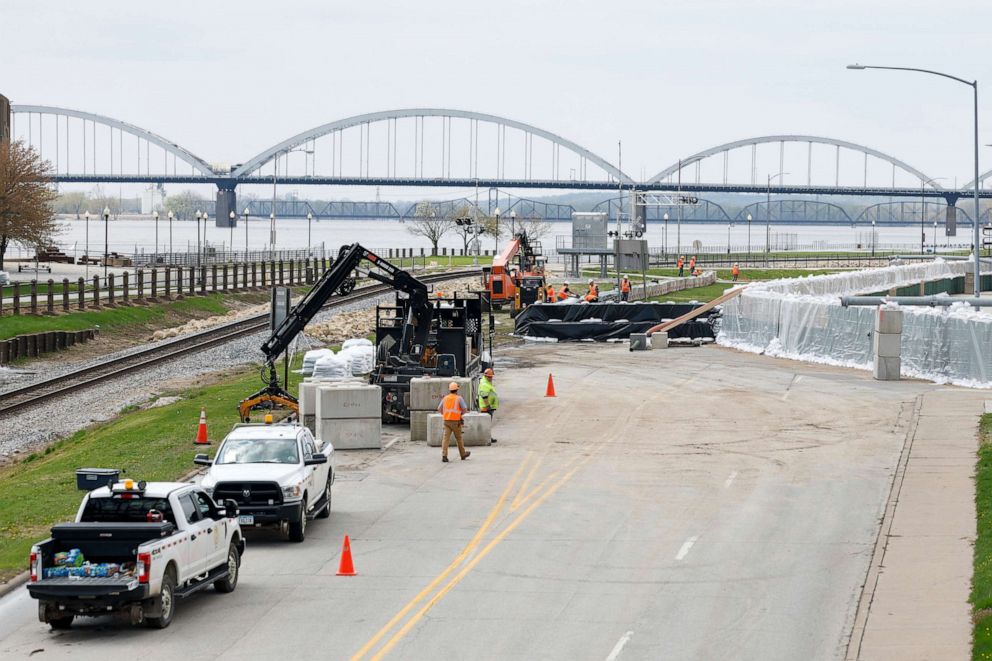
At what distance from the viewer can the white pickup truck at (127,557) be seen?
17.2 meters

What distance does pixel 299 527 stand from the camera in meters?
23.2

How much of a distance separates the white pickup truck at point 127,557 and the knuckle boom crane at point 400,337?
15.7m

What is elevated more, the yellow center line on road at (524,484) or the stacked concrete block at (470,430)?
the stacked concrete block at (470,430)

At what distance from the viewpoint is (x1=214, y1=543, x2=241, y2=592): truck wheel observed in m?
19.9

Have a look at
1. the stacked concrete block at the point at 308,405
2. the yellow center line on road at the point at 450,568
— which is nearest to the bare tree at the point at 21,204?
the stacked concrete block at the point at 308,405

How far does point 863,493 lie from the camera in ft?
91.5

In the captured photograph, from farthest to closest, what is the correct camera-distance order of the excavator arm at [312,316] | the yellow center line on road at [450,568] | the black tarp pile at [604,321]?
the black tarp pile at [604,321] < the excavator arm at [312,316] < the yellow center line on road at [450,568]

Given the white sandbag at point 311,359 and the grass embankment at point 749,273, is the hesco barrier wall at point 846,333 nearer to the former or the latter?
the white sandbag at point 311,359

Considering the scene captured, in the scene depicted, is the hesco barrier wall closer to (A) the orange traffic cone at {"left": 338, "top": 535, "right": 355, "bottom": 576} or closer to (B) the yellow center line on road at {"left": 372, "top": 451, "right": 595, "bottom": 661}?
(B) the yellow center line on road at {"left": 372, "top": 451, "right": 595, "bottom": 661}

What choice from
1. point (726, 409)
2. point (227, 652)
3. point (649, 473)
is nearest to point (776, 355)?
point (726, 409)

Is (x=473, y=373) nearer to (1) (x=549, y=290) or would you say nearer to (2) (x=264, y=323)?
(2) (x=264, y=323)

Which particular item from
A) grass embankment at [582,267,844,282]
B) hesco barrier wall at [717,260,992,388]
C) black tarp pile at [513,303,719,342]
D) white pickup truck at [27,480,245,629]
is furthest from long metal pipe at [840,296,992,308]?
grass embankment at [582,267,844,282]

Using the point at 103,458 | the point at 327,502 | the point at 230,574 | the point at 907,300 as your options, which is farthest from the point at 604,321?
the point at 230,574

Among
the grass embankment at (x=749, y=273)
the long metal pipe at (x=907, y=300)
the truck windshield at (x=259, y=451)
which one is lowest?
the truck windshield at (x=259, y=451)
